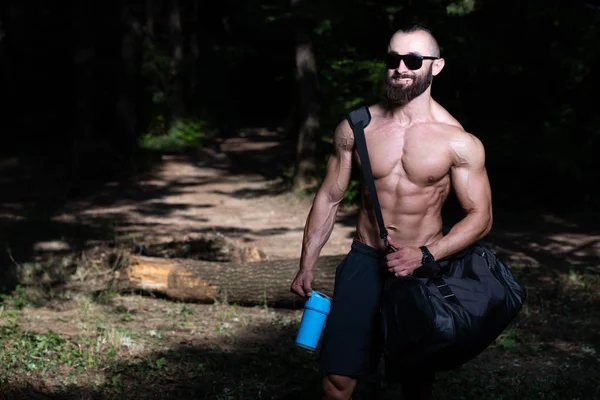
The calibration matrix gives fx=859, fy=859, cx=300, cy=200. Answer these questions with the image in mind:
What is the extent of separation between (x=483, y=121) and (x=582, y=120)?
5.39ft

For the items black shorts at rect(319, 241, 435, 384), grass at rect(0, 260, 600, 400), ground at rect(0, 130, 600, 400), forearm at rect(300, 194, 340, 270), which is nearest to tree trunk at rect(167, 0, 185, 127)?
ground at rect(0, 130, 600, 400)

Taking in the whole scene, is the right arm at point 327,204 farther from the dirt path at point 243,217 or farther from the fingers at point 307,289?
the dirt path at point 243,217

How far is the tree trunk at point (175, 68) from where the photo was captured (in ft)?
79.0

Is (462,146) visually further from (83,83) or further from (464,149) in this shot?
(83,83)

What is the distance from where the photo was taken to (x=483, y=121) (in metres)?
14.8

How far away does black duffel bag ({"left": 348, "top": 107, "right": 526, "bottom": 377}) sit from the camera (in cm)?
394

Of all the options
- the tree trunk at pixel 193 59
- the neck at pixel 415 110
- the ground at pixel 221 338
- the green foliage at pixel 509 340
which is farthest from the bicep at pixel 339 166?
the tree trunk at pixel 193 59

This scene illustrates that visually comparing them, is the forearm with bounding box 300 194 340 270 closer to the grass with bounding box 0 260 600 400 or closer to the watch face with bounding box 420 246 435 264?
the watch face with bounding box 420 246 435 264

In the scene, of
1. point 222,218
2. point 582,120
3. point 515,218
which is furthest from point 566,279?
point 222,218

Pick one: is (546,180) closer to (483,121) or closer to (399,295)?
(483,121)

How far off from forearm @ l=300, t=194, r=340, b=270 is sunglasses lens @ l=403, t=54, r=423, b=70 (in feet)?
2.88

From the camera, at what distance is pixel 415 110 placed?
4.41 meters

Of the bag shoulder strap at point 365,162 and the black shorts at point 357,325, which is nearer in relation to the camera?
the bag shoulder strap at point 365,162

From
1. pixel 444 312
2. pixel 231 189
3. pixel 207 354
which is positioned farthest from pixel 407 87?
pixel 231 189
